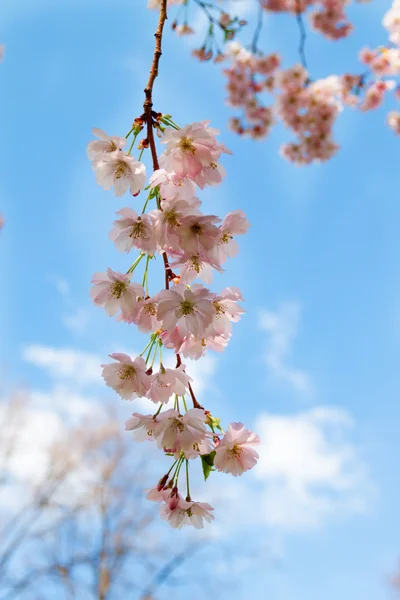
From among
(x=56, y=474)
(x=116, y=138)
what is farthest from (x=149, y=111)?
(x=56, y=474)

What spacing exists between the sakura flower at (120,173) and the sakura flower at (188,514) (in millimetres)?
617

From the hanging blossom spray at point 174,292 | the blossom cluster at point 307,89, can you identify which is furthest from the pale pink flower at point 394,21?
the hanging blossom spray at point 174,292

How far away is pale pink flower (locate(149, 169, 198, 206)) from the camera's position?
898mm

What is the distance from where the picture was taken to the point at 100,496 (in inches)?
362

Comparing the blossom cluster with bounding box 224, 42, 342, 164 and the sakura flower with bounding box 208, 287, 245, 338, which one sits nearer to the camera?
the sakura flower with bounding box 208, 287, 245, 338

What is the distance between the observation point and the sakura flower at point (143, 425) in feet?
3.07

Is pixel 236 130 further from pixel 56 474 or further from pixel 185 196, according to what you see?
pixel 56 474

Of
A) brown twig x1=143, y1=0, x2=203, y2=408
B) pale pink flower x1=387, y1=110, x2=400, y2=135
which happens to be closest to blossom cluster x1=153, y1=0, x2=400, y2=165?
pale pink flower x1=387, y1=110, x2=400, y2=135

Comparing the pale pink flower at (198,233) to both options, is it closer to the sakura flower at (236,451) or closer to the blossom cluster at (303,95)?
the sakura flower at (236,451)

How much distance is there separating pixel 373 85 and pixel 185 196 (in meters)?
6.21

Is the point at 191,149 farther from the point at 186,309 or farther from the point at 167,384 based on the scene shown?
the point at 167,384

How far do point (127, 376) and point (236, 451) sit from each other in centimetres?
25

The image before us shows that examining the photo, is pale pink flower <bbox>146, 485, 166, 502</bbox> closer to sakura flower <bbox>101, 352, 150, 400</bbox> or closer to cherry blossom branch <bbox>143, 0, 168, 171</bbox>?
sakura flower <bbox>101, 352, 150, 400</bbox>

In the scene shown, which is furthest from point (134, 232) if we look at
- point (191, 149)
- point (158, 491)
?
point (158, 491)
